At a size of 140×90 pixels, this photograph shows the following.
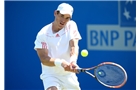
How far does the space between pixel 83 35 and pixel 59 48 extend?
9.25 ft

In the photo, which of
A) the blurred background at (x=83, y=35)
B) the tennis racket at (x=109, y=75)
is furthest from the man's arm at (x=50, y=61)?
the blurred background at (x=83, y=35)

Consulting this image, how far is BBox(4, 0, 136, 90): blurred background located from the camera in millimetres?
8242

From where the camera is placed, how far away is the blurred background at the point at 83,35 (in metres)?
8.24

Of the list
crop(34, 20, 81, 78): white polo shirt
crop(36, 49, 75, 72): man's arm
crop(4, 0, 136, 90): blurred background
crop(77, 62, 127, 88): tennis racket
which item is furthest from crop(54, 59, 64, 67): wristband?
crop(4, 0, 136, 90): blurred background

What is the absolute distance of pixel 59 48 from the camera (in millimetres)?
5453

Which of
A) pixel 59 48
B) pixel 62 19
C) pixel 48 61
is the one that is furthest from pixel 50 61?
pixel 62 19

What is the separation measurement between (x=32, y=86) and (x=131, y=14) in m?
1.91

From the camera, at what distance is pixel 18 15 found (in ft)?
27.3

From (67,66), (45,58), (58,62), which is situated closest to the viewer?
(67,66)

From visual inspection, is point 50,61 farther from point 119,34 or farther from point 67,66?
point 119,34

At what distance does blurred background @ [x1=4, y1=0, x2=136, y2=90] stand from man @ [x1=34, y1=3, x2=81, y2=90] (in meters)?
2.69

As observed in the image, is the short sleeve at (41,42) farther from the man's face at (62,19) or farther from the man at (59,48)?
the man's face at (62,19)
